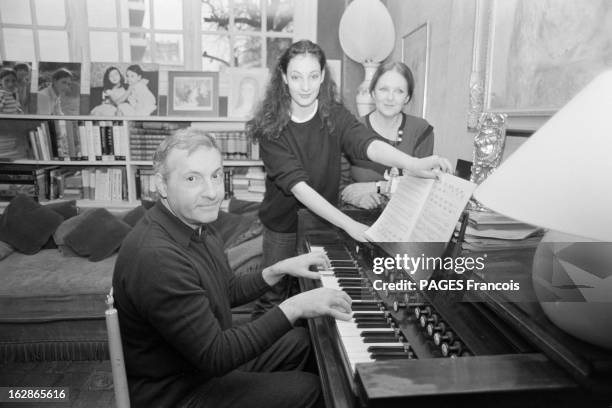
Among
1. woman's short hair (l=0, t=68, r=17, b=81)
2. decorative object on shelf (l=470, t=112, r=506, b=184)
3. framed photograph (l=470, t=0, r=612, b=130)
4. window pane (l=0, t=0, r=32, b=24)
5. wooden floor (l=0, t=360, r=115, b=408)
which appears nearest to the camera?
framed photograph (l=470, t=0, r=612, b=130)

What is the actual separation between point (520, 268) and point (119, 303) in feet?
3.40

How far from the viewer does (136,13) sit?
412cm

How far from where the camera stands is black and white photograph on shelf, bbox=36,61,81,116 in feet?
12.8

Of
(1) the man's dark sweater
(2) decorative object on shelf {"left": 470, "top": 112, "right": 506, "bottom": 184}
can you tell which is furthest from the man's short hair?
(2) decorative object on shelf {"left": 470, "top": 112, "right": 506, "bottom": 184}

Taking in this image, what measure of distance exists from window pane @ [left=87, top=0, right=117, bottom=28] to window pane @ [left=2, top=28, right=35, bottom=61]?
55cm

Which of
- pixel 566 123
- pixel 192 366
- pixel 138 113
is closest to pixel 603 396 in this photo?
pixel 566 123

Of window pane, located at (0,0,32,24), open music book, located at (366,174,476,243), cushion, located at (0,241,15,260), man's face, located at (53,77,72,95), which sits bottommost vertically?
cushion, located at (0,241,15,260)

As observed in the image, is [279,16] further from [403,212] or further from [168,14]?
[403,212]

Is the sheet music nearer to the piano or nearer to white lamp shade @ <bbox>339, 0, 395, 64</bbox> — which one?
the piano

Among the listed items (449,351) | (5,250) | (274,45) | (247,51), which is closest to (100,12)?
(247,51)

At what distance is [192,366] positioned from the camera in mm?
1280

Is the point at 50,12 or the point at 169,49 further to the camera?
the point at 169,49

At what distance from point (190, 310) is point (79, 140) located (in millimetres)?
3401

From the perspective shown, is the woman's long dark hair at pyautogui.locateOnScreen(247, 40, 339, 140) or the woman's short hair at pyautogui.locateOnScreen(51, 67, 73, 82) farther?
the woman's short hair at pyautogui.locateOnScreen(51, 67, 73, 82)
